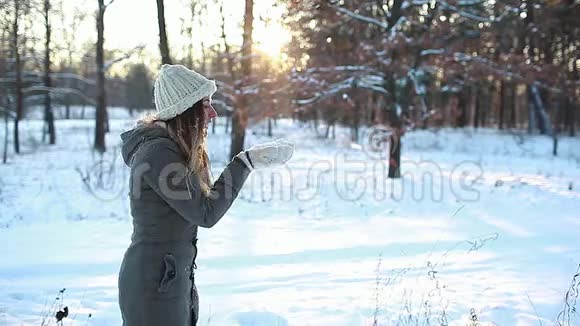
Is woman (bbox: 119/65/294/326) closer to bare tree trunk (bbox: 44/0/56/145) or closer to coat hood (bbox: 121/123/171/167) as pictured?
coat hood (bbox: 121/123/171/167)

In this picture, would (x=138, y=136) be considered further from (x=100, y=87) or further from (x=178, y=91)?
(x=100, y=87)

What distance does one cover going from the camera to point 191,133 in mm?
2080

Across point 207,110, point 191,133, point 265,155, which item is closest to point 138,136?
point 191,133

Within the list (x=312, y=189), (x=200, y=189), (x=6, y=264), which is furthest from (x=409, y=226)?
(x=200, y=189)

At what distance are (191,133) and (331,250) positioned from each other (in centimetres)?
437

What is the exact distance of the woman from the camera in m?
1.92

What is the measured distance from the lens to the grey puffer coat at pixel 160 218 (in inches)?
75.0

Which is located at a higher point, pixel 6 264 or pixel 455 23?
pixel 455 23

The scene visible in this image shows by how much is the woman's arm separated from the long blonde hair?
0.04 metres

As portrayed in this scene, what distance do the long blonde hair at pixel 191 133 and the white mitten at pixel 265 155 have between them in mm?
190

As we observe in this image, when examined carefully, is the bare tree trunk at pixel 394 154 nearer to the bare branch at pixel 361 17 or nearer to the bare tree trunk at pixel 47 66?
the bare branch at pixel 361 17

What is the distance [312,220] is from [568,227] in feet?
13.1

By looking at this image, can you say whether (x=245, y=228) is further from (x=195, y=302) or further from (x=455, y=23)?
(x=455, y=23)

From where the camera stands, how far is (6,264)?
5.32 metres
